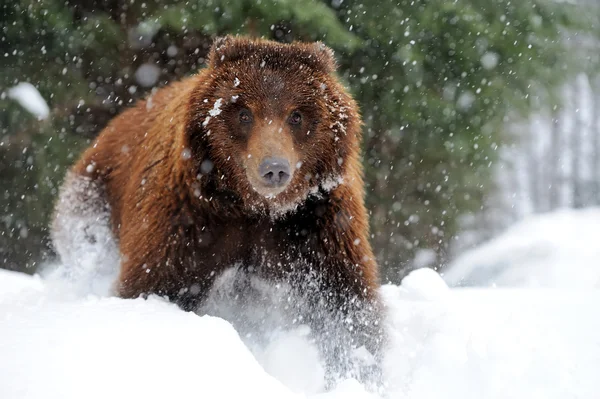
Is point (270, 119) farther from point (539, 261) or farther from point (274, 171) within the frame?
point (539, 261)

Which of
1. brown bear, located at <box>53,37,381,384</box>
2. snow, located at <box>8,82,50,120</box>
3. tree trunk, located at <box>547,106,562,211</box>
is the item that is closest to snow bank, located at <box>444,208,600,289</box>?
brown bear, located at <box>53,37,381,384</box>

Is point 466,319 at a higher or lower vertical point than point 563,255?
lower

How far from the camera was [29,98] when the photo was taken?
639cm

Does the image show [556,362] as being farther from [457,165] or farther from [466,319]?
[457,165]

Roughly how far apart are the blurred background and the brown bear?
2173 millimetres

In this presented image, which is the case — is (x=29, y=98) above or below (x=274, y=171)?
above

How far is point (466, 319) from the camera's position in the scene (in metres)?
4.04

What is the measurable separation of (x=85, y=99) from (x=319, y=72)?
3683 millimetres

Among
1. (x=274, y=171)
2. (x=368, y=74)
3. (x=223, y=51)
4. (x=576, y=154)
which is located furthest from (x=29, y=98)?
(x=576, y=154)

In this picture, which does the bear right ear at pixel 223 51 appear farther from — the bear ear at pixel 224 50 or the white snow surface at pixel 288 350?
the white snow surface at pixel 288 350

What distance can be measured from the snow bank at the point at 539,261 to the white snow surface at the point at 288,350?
4.99 ft

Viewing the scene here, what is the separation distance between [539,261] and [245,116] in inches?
161

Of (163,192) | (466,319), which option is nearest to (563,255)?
(466,319)

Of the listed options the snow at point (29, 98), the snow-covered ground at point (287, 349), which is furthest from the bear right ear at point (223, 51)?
the snow at point (29, 98)
